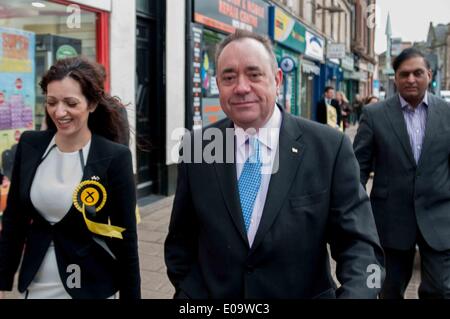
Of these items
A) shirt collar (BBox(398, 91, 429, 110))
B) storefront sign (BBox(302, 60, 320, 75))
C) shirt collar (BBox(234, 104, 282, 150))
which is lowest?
shirt collar (BBox(234, 104, 282, 150))

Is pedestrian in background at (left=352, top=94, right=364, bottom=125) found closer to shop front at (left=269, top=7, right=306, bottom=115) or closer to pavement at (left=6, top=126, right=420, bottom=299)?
shop front at (left=269, top=7, right=306, bottom=115)

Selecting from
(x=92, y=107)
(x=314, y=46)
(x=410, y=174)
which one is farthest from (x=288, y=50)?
(x=92, y=107)

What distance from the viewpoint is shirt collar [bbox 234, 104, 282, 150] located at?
1.91 meters

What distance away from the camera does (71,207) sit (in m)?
2.27

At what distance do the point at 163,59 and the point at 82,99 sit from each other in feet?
19.5

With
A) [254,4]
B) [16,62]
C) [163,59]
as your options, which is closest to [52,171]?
[16,62]

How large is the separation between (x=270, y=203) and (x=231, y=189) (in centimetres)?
17

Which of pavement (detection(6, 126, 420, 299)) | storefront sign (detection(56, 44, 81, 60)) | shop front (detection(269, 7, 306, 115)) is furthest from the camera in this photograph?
shop front (detection(269, 7, 306, 115))

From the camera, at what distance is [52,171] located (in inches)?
93.8

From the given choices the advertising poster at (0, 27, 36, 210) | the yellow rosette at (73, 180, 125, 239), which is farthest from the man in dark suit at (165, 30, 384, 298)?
the advertising poster at (0, 27, 36, 210)

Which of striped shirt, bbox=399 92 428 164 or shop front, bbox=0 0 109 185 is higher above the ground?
shop front, bbox=0 0 109 185

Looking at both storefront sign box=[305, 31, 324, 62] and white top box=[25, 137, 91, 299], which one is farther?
storefront sign box=[305, 31, 324, 62]

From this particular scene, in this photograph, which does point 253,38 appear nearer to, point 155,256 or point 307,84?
point 155,256
